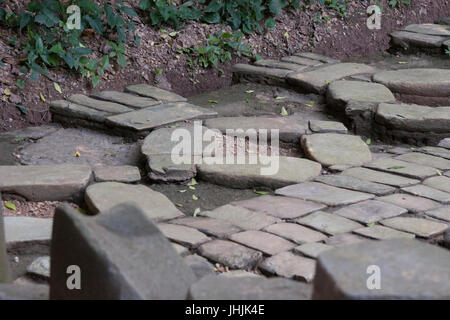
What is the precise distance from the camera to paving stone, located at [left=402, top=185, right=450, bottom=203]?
11.1ft

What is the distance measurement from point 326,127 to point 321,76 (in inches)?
36.3

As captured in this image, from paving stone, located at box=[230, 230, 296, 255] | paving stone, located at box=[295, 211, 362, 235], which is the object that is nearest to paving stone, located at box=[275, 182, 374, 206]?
paving stone, located at box=[295, 211, 362, 235]

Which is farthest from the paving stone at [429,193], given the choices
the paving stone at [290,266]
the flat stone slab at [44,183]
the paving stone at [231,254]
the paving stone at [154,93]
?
the paving stone at [154,93]

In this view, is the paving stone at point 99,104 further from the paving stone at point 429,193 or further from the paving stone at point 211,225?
the paving stone at point 429,193

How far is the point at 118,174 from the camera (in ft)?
11.6

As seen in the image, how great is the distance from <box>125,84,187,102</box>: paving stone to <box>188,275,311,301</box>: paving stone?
3.16 metres

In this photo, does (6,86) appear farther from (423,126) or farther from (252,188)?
(423,126)

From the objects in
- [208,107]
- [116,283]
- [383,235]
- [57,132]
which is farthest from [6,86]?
[116,283]

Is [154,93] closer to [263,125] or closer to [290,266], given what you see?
[263,125]

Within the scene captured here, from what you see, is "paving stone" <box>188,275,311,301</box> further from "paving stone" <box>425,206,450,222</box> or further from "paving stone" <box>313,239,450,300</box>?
"paving stone" <box>425,206,450,222</box>

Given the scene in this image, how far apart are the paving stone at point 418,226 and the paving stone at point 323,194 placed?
28 centimetres

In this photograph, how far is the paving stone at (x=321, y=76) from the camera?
502 cm

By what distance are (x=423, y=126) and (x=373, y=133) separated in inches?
12.5

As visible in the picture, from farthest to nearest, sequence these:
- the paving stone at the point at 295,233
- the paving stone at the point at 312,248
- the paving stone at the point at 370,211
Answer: the paving stone at the point at 370,211, the paving stone at the point at 295,233, the paving stone at the point at 312,248
